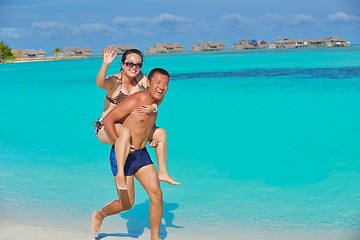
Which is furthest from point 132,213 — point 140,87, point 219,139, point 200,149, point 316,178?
point 219,139

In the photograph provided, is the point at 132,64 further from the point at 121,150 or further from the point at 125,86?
the point at 121,150

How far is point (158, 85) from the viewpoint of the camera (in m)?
3.35

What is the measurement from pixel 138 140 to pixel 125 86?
365 millimetres

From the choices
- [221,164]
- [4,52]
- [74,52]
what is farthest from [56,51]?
[221,164]

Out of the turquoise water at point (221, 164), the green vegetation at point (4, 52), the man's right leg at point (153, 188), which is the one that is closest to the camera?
the man's right leg at point (153, 188)

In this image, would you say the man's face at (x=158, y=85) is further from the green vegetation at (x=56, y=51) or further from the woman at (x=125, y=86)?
the green vegetation at (x=56, y=51)

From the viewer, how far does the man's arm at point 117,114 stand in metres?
3.36

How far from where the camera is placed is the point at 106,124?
3.36m

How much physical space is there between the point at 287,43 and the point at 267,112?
329ft

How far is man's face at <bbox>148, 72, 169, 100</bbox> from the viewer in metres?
3.33

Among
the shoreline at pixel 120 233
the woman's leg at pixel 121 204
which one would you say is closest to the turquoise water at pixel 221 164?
the shoreline at pixel 120 233

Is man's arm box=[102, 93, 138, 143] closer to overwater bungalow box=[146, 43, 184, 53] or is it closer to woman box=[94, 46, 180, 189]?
woman box=[94, 46, 180, 189]

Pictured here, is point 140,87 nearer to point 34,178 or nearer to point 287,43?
point 34,178

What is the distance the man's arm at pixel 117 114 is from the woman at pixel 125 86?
4cm
